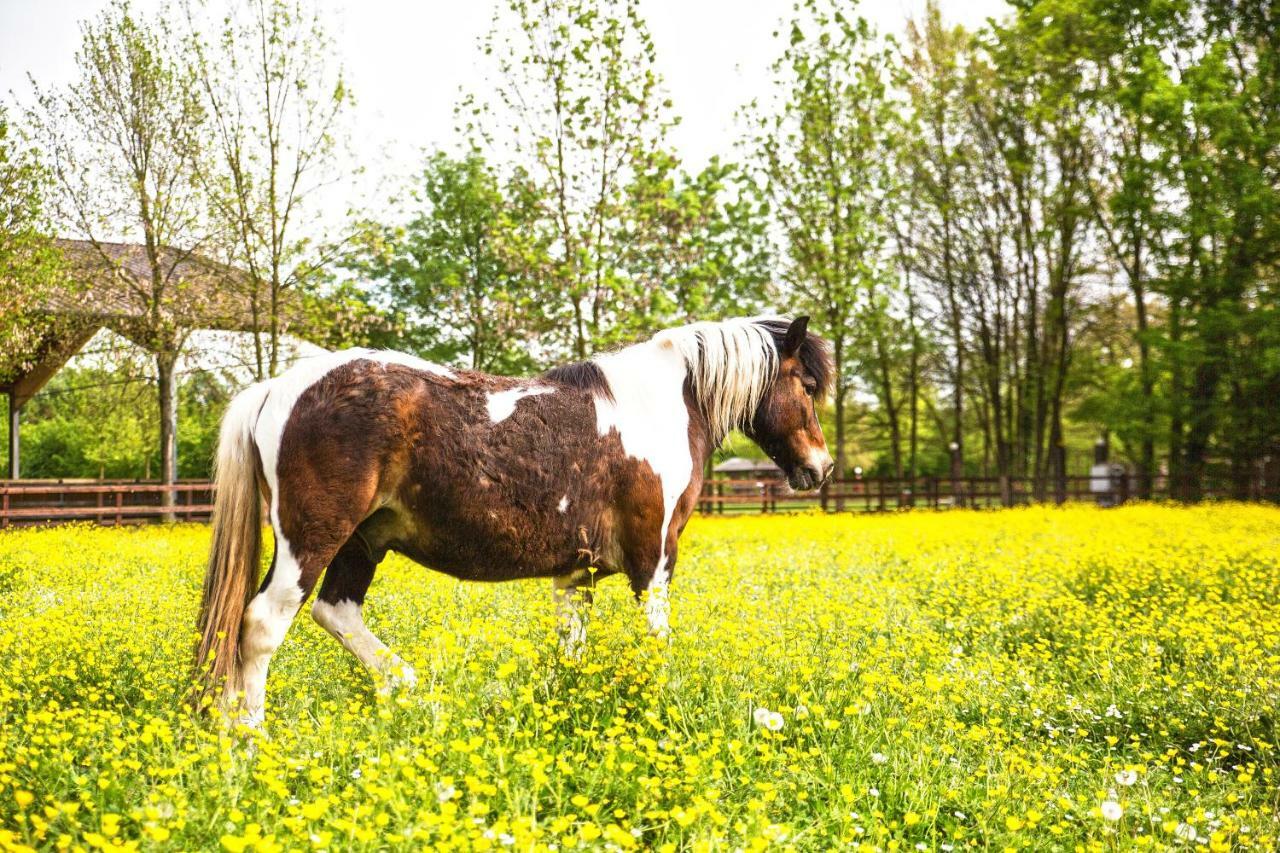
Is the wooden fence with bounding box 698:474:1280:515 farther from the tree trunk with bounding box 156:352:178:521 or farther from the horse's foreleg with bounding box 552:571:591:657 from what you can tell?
the horse's foreleg with bounding box 552:571:591:657

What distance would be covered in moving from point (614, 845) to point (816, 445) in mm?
3267

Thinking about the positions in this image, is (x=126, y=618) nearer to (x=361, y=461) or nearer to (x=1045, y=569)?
(x=361, y=461)

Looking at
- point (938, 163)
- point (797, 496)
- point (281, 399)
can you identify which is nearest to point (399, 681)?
point (281, 399)

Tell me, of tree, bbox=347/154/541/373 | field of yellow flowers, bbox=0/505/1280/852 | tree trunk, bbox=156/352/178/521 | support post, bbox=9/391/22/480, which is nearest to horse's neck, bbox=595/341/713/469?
field of yellow flowers, bbox=0/505/1280/852

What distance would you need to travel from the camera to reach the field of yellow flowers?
9.45 feet

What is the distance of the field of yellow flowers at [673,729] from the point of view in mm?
2879

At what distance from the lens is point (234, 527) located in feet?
13.6

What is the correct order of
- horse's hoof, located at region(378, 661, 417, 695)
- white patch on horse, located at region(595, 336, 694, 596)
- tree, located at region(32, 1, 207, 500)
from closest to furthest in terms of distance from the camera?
horse's hoof, located at region(378, 661, 417, 695) → white patch on horse, located at region(595, 336, 694, 596) → tree, located at region(32, 1, 207, 500)

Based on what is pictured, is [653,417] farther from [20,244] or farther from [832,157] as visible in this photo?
[832,157]

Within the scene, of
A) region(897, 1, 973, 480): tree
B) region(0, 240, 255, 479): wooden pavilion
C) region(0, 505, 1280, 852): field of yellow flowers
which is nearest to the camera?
region(0, 505, 1280, 852): field of yellow flowers

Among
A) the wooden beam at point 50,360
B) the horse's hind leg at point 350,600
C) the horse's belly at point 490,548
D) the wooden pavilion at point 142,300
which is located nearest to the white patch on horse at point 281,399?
the horse's hind leg at point 350,600

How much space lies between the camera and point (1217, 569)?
869 cm

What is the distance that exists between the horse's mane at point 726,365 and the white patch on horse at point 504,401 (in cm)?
105

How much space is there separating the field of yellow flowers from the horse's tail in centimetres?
42
